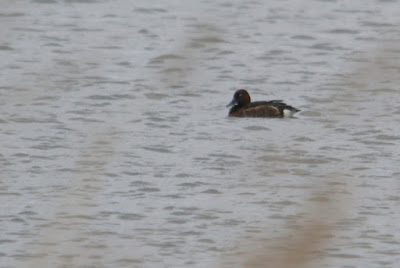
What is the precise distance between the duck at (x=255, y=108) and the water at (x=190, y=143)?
0.15 m

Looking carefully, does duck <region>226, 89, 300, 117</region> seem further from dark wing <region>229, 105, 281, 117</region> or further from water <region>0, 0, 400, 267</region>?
water <region>0, 0, 400, 267</region>

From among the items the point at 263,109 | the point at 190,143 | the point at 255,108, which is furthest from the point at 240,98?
the point at 190,143

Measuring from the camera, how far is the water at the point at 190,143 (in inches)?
78.4

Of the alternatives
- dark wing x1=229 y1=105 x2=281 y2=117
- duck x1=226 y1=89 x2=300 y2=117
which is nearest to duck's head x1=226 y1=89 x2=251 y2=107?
duck x1=226 y1=89 x2=300 y2=117

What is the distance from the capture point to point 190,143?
1096 cm

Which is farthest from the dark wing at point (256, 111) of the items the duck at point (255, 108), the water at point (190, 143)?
the water at point (190, 143)

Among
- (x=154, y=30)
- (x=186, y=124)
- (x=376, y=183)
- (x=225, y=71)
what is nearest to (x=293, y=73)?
(x=225, y=71)

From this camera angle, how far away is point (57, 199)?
8.20m

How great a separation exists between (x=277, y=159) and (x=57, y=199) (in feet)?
17.4

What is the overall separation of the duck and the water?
15cm

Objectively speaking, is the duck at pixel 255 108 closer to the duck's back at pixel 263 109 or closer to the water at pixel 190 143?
the duck's back at pixel 263 109

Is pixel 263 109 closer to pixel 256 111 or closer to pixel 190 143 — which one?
pixel 256 111

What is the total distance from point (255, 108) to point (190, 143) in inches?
75.1

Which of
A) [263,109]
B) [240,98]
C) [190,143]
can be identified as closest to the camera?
[190,143]
